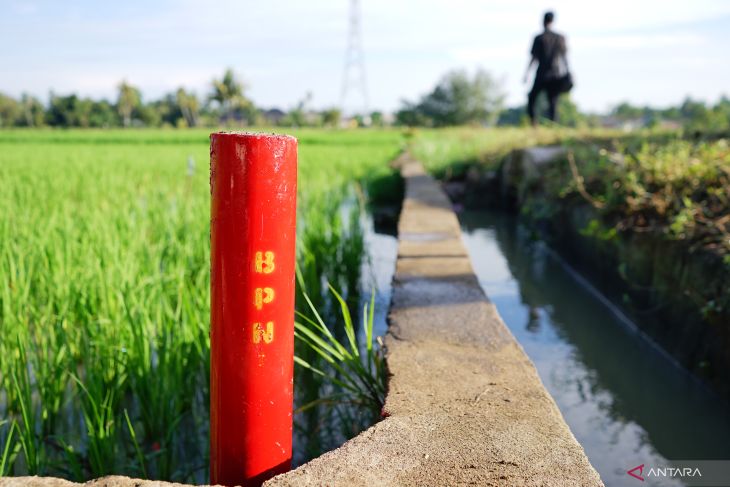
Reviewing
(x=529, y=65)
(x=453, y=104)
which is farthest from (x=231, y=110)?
(x=529, y=65)

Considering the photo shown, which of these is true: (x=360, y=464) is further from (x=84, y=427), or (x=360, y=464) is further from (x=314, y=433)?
(x=84, y=427)

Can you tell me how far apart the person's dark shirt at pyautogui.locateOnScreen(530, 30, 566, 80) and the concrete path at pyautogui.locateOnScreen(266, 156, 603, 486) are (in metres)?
5.11

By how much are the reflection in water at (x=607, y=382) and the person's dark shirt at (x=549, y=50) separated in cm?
343

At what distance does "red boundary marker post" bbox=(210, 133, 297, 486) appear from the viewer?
0.95 meters

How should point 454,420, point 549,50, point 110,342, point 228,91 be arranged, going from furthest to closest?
point 228,91
point 549,50
point 110,342
point 454,420

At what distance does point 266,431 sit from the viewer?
1036 millimetres

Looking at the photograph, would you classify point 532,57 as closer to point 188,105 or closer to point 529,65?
point 529,65

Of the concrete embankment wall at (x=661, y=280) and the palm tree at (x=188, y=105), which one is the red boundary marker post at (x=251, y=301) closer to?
the concrete embankment wall at (x=661, y=280)

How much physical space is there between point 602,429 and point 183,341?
130 centimetres

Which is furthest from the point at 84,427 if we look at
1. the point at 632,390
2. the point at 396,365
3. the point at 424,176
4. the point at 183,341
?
the point at 424,176

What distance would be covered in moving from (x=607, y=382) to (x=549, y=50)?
4.94m

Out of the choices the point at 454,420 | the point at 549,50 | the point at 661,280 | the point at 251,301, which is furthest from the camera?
the point at 549,50

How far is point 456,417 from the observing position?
1.18 m

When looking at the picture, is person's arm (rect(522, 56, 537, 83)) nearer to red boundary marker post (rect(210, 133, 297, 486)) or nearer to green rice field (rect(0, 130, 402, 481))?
green rice field (rect(0, 130, 402, 481))
